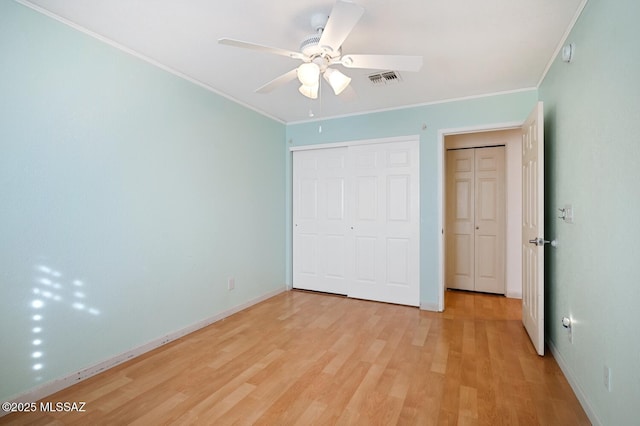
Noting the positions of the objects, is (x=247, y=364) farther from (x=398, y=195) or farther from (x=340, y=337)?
(x=398, y=195)

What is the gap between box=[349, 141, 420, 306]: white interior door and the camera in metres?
3.85

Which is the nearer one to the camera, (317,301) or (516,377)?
(516,377)

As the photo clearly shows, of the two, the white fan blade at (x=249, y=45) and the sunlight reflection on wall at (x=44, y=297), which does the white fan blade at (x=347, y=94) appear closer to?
the white fan blade at (x=249, y=45)

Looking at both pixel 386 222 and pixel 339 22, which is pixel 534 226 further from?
pixel 339 22

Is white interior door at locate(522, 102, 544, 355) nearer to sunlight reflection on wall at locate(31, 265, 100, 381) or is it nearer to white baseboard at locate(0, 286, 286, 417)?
white baseboard at locate(0, 286, 286, 417)

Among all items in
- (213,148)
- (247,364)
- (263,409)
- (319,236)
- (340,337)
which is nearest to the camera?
(263,409)

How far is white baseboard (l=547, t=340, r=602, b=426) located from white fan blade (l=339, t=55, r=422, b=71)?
87.4 inches

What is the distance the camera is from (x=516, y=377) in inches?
86.8

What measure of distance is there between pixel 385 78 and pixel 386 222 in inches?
69.9

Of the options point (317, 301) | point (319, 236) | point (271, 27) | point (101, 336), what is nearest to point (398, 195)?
point (319, 236)

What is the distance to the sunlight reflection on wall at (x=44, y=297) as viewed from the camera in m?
1.97

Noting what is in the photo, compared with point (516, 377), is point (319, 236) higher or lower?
higher

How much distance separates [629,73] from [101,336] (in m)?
3.52

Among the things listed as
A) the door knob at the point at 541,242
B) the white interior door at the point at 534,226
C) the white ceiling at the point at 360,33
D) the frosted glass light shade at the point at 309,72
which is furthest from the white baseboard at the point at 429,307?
the frosted glass light shade at the point at 309,72
